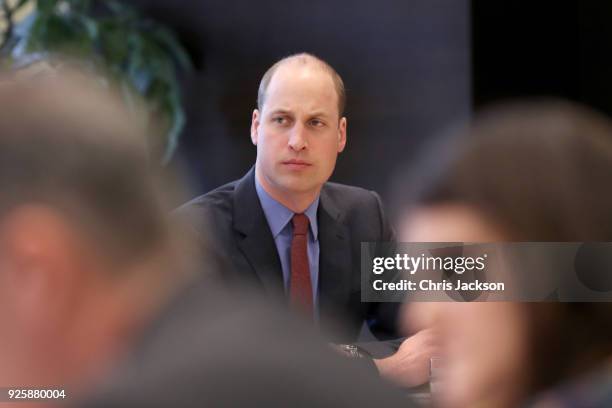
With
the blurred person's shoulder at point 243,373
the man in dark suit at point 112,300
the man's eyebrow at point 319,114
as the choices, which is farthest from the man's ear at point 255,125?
the blurred person's shoulder at point 243,373

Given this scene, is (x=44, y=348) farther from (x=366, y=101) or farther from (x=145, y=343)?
(x=366, y=101)

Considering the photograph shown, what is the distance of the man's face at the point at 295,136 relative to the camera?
1784 mm

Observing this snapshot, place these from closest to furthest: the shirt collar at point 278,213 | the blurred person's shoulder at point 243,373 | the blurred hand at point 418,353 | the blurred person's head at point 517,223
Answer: the blurred person's shoulder at point 243,373
the blurred person's head at point 517,223
the blurred hand at point 418,353
the shirt collar at point 278,213

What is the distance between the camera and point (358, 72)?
1.82m

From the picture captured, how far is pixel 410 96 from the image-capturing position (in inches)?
73.4

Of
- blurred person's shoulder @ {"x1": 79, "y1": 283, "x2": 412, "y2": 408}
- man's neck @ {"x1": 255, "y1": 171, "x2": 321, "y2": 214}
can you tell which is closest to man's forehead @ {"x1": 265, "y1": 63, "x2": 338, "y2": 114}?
man's neck @ {"x1": 255, "y1": 171, "x2": 321, "y2": 214}

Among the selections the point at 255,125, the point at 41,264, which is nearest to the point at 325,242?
the point at 255,125

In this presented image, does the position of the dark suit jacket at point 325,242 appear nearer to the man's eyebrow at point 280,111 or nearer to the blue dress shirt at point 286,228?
the blue dress shirt at point 286,228

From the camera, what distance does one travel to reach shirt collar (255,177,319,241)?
178 cm

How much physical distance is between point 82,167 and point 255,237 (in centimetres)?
77

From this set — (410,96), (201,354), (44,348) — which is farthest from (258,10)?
(201,354)

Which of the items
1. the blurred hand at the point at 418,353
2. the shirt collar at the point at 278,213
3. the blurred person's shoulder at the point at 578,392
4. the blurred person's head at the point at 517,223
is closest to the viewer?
the blurred person's shoulder at the point at 578,392

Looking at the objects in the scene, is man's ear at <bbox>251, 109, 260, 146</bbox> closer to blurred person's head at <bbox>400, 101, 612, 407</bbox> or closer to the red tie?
the red tie

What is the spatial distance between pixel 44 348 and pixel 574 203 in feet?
2.70
